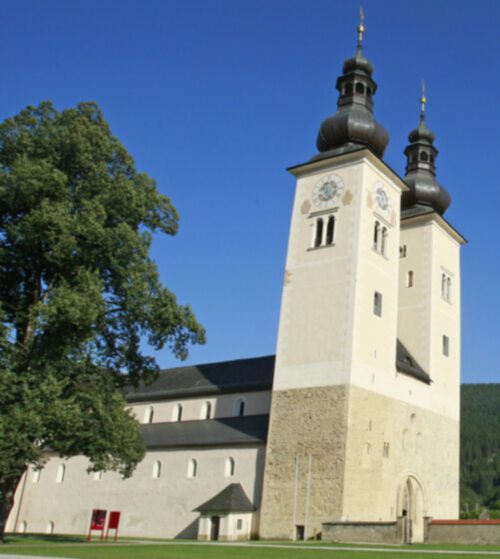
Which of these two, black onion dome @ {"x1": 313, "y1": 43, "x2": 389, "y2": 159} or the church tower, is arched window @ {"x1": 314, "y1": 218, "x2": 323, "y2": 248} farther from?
black onion dome @ {"x1": 313, "y1": 43, "x2": 389, "y2": 159}

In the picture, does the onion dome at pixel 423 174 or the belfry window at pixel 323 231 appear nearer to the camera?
the belfry window at pixel 323 231

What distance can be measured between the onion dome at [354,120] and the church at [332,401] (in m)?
0.09

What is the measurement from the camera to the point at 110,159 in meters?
25.0

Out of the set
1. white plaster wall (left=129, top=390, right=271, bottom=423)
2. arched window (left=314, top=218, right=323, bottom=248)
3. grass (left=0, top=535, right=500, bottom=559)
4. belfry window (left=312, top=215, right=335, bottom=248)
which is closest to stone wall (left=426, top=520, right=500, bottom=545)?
grass (left=0, top=535, right=500, bottom=559)

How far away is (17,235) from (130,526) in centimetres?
2154

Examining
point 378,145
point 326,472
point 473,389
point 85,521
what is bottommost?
point 85,521

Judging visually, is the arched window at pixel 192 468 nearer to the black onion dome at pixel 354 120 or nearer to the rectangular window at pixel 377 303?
the rectangular window at pixel 377 303

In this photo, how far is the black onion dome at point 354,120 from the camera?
39125mm

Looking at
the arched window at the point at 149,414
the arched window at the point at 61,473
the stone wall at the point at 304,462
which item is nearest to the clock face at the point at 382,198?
the stone wall at the point at 304,462

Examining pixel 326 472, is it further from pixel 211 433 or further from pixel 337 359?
pixel 211 433

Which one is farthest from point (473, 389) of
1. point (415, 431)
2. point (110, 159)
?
point (110, 159)

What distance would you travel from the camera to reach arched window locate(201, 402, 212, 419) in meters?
41.8

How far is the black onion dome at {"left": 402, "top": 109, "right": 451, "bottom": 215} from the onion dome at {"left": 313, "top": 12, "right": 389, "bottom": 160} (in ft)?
20.0

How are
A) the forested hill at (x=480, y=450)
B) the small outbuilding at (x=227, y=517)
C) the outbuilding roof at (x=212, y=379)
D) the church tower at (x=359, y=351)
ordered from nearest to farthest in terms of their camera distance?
1. the church tower at (x=359, y=351)
2. the small outbuilding at (x=227, y=517)
3. the outbuilding roof at (x=212, y=379)
4. the forested hill at (x=480, y=450)
